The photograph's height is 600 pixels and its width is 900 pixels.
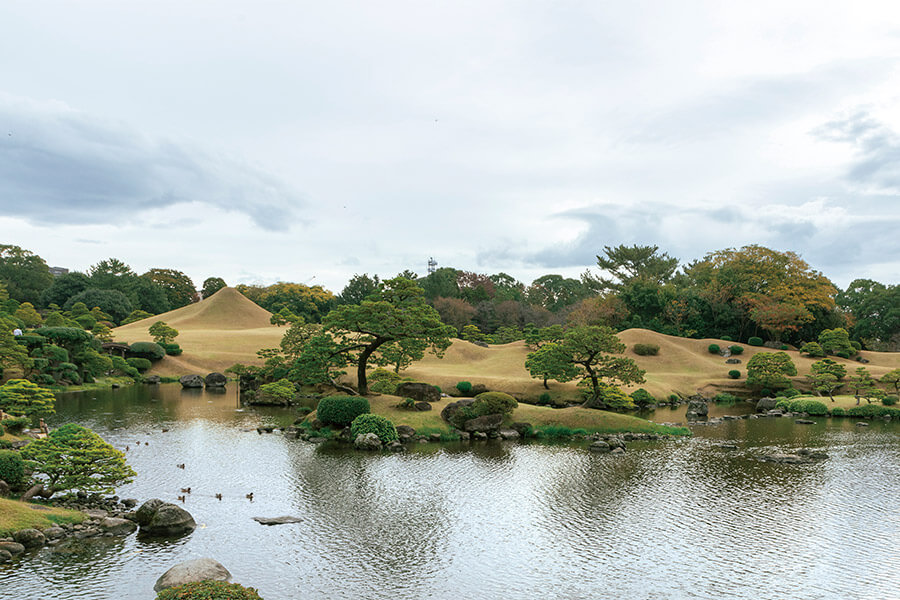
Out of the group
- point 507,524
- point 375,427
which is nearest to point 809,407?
point 375,427

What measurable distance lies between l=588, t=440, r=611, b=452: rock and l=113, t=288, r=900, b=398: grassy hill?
14.7 meters

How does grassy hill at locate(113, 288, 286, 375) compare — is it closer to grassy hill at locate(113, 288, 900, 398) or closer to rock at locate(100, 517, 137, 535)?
grassy hill at locate(113, 288, 900, 398)

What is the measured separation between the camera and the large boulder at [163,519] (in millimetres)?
15773

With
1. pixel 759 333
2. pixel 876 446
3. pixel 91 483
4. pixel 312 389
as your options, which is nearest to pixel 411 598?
pixel 91 483

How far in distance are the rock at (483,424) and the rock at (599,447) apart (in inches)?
195

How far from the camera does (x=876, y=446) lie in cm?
2909

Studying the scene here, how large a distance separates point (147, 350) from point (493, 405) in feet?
148

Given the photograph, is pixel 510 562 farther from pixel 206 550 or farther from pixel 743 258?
pixel 743 258

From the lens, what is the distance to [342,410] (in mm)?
29781

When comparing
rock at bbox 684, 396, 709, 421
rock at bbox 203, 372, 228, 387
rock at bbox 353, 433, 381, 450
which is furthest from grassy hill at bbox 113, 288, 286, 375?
rock at bbox 684, 396, 709, 421

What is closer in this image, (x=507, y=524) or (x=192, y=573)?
(x=192, y=573)

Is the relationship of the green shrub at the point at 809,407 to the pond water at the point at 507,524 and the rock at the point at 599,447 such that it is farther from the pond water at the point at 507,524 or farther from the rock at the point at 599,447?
the rock at the point at 599,447

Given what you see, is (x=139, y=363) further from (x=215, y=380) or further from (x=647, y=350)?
(x=647, y=350)

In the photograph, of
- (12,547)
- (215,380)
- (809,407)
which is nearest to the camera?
(12,547)
